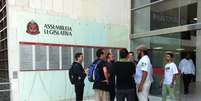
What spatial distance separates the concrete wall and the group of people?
247 cm

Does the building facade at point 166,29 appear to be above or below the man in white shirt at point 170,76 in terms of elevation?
above

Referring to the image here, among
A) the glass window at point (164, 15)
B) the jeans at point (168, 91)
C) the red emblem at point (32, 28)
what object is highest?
the glass window at point (164, 15)

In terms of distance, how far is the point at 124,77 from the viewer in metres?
6.03

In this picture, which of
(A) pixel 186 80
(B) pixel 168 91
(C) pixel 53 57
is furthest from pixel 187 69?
(C) pixel 53 57

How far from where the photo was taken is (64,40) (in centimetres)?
987

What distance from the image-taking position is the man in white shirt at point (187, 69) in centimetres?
1004

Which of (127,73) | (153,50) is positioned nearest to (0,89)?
(127,73)

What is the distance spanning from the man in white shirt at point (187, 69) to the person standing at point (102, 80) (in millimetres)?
4278

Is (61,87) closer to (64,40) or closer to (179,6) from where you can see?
(64,40)

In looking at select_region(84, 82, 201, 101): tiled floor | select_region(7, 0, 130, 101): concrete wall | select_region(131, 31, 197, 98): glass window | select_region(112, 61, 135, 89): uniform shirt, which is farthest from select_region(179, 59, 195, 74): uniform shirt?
select_region(112, 61, 135, 89): uniform shirt

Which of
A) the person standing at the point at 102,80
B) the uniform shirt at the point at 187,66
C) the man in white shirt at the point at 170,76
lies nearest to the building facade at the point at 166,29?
the uniform shirt at the point at 187,66

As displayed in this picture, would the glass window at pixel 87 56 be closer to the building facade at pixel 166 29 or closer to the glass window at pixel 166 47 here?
the building facade at pixel 166 29

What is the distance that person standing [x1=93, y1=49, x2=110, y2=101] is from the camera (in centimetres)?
654

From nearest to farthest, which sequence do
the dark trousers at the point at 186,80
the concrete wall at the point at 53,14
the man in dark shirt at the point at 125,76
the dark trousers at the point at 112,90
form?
the man in dark shirt at the point at 125,76 < the dark trousers at the point at 112,90 < the concrete wall at the point at 53,14 < the dark trousers at the point at 186,80
